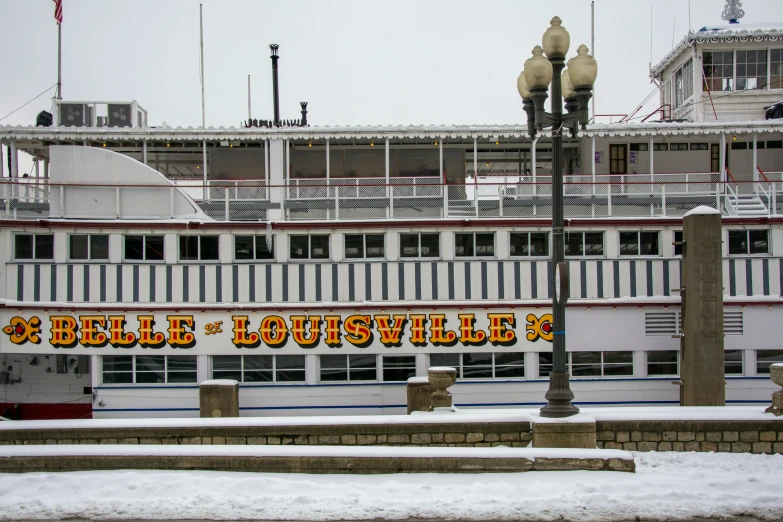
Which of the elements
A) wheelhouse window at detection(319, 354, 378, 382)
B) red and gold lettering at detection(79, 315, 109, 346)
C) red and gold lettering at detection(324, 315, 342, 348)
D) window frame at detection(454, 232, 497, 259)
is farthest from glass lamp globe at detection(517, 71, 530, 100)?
red and gold lettering at detection(79, 315, 109, 346)

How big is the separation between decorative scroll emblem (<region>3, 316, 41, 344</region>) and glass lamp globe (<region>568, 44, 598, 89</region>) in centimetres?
1535

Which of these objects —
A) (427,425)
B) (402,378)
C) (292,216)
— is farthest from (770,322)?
(292,216)

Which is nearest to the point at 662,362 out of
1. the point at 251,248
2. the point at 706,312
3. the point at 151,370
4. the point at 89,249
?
the point at 706,312

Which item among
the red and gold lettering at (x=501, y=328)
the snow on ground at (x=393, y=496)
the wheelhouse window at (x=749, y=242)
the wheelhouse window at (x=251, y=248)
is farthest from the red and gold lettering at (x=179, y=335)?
the wheelhouse window at (x=749, y=242)

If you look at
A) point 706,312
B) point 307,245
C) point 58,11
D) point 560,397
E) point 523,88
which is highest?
point 58,11

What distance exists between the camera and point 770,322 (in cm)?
1916

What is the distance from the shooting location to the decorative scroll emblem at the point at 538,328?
1908 cm

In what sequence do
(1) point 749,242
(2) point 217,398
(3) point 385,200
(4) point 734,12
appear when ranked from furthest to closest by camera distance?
(4) point 734,12
(3) point 385,200
(1) point 749,242
(2) point 217,398

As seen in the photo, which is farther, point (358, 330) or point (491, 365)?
point (491, 365)

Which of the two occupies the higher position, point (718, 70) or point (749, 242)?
point (718, 70)

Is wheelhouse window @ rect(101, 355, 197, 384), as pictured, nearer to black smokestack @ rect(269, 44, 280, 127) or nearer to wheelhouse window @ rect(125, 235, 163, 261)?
wheelhouse window @ rect(125, 235, 163, 261)

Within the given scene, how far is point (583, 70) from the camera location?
Answer: 454 inches

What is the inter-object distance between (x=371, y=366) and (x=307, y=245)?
12.5 ft

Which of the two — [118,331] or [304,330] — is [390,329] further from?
[118,331]
